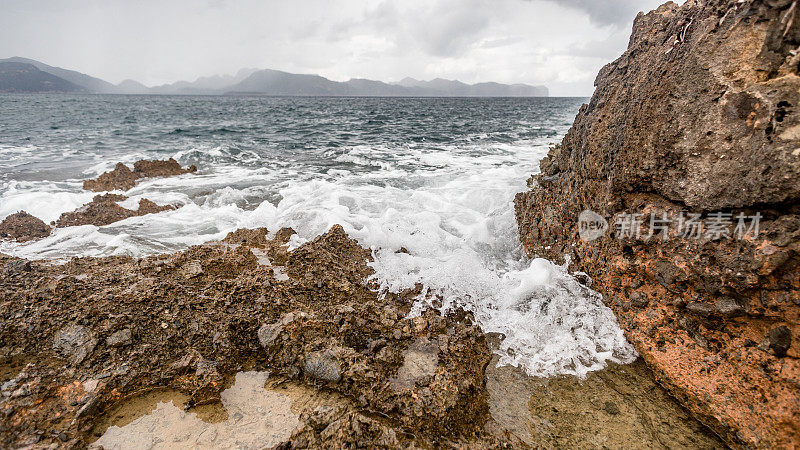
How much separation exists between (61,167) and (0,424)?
13.0 m

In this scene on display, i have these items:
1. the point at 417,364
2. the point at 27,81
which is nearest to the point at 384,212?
the point at 417,364

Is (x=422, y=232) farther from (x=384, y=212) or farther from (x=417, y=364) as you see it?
(x=417, y=364)

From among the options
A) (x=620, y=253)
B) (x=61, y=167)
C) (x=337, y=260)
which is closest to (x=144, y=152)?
(x=61, y=167)

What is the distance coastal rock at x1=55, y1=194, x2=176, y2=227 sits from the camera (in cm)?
605

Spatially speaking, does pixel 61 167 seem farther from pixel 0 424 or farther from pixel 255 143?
pixel 0 424

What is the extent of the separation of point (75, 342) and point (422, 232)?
4.05 meters

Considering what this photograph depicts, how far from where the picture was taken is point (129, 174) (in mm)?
9336

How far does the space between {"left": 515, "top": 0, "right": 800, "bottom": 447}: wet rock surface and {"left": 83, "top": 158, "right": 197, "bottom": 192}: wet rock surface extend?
1067cm

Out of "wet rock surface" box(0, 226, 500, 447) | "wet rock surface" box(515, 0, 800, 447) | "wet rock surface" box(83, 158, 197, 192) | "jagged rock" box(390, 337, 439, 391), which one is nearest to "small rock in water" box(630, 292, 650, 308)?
"wet rock surface" box(515, 0, 800, 447)

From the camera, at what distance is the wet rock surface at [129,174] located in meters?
8.64

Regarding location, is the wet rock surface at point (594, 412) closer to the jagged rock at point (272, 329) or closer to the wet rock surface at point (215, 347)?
the wet rock surface at point (215, 347)

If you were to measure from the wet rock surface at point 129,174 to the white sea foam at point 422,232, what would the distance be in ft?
1.35

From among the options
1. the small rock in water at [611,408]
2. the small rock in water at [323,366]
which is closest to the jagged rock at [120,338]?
the small rock in water at [323,366]

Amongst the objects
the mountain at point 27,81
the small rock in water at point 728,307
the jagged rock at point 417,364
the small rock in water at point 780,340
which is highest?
the mountain at point 27,81
